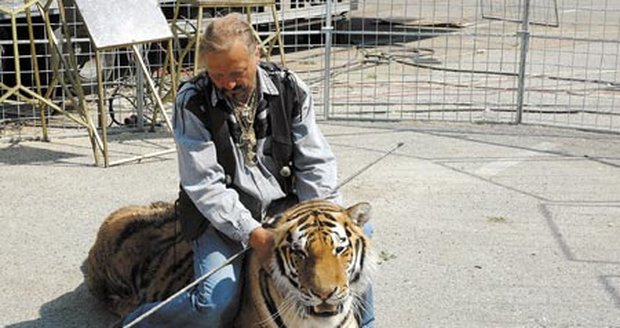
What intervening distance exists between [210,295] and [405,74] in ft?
30.6

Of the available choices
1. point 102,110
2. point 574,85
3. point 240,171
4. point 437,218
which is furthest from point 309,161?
point 574,85

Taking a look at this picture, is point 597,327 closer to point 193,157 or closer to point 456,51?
point 193,157

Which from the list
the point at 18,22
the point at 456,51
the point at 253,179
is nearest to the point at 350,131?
the point at 18,22

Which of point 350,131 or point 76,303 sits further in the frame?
point 350,131

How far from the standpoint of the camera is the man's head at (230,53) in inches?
149

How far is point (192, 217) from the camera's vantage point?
13.6 ft

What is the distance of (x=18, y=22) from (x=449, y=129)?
5.12m

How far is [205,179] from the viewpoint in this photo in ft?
13.1

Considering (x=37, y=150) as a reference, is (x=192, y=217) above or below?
above

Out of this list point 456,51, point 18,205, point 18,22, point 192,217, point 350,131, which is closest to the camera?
point 192,217

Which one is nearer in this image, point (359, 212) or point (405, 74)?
point (359, 212)

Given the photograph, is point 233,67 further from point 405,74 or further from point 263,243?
point 405,74

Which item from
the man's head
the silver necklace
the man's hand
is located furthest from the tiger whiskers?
the man's head

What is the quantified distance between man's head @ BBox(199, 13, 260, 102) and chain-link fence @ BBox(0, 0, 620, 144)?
5.34m
